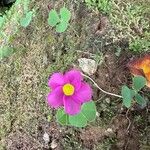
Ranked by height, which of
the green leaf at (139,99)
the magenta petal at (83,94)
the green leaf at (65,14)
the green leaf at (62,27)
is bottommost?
the green leaf at (139,99)

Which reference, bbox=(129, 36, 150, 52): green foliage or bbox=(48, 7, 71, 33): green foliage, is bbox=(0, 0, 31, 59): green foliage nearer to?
bbox=(48, 7, 71, 33): green foliage

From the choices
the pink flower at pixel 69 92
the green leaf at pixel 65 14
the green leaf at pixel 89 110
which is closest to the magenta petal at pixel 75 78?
the pink flower at pixel 69 92

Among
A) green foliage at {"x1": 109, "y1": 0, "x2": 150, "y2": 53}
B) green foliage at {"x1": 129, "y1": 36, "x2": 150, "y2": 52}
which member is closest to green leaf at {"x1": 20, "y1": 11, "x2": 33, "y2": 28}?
green foliage at {"x1": 109, "y1": 0, "x2": 150, "y2": 53}

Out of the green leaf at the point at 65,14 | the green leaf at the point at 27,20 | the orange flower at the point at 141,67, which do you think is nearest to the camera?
the orange flower at the point at 141,67

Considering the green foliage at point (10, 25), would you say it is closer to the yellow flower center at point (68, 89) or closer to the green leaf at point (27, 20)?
the green leaf at point (27, 20)

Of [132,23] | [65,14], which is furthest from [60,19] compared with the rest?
[132,23]

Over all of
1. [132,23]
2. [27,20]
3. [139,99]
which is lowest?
[139,99]

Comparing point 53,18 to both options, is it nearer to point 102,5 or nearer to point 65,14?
point 65,14
